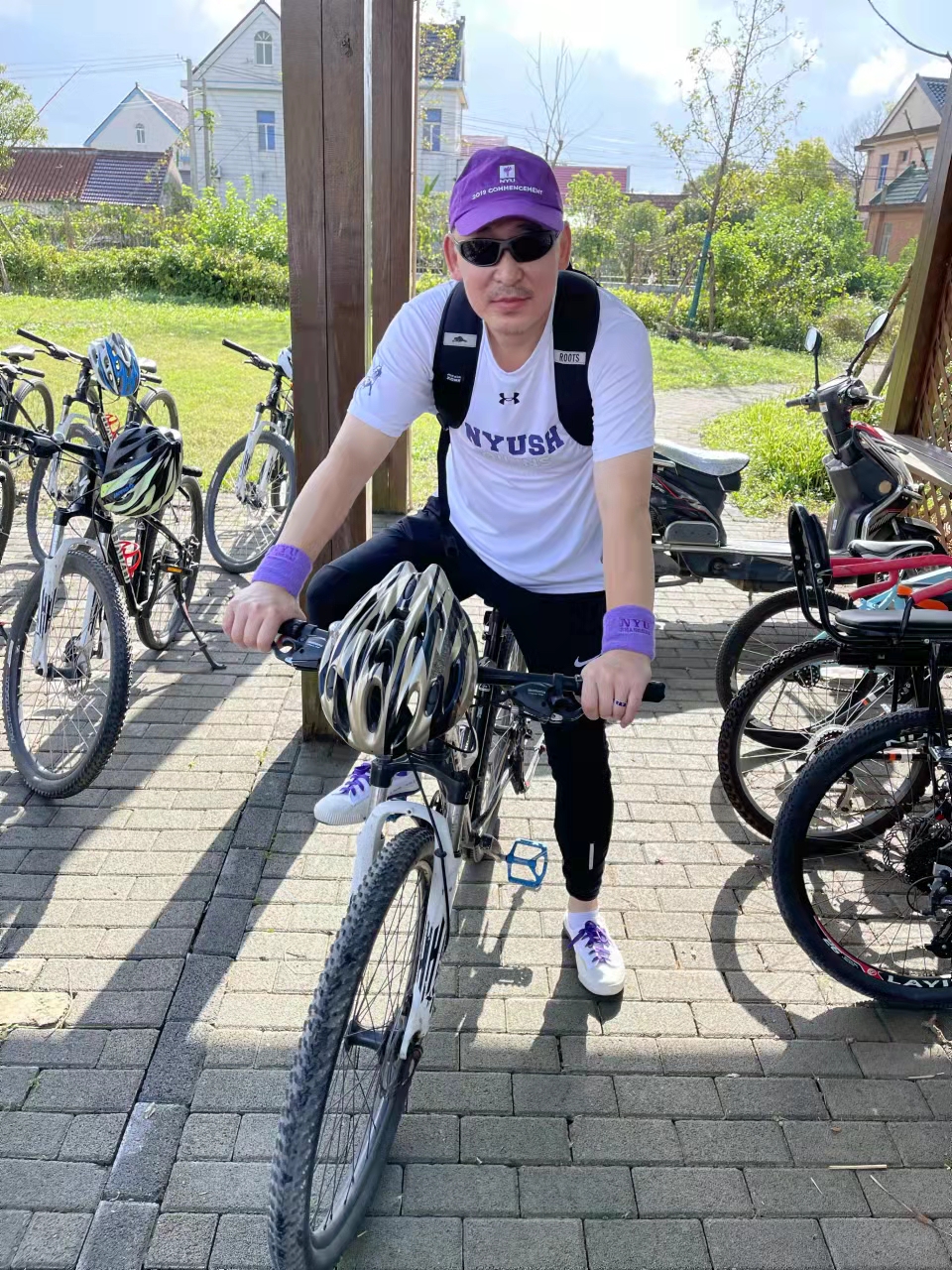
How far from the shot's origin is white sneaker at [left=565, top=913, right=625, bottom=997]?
9.23 ft

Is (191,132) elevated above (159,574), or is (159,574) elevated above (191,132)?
(191,132)

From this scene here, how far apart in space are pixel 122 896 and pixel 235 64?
2163 inches

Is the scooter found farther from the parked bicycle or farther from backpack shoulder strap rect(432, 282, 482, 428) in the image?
backpack shoulder strap rect(432, 282, 482, 428)

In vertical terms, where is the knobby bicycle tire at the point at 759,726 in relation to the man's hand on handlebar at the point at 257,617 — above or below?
below

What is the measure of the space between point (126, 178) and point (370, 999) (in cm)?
5488

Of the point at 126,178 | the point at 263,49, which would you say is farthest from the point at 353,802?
the point at 263,49

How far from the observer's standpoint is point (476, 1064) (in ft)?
8.46

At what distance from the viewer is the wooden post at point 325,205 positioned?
325 cm

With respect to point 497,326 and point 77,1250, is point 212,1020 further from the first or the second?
point 497,326

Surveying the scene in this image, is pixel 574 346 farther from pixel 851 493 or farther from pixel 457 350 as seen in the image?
pixel 851 493

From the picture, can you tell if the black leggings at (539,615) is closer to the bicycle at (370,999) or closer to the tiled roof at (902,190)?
the bicycle at (370,999)

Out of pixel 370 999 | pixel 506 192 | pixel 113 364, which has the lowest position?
pixel 370 999

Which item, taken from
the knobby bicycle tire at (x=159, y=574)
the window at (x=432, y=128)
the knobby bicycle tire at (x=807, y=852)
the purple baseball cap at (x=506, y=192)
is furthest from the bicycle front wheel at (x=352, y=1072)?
the window at (x=432, y=128)

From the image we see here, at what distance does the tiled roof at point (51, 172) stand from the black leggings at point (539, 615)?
53.1m
